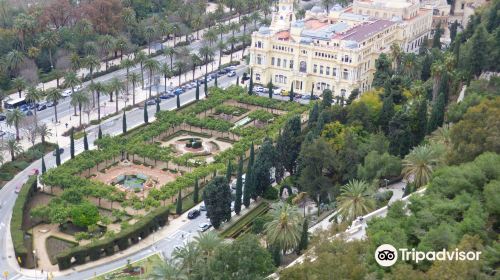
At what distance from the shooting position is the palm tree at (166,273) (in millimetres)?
55250

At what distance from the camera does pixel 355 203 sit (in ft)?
213

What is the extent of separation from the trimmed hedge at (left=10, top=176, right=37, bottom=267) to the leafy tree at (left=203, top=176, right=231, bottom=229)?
1843 cm

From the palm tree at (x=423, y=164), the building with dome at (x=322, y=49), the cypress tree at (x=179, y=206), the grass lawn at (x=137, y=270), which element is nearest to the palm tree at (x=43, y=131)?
the cypress tree at (x=179, y=206)

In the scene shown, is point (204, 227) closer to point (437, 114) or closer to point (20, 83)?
point (437, 114)

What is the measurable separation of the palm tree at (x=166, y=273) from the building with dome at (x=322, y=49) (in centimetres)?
5947

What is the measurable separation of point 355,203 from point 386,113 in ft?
76.3

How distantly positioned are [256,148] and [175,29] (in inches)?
2030

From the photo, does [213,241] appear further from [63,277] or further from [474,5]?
[474,5]

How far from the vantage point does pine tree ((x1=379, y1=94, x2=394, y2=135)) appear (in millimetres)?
85188

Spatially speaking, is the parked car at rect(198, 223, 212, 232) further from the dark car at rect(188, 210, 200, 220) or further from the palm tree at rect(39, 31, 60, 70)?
the palm tree at rect(39, 31, 60, 70)

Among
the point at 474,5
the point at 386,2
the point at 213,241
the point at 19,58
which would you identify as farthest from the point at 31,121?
the point at 474,5

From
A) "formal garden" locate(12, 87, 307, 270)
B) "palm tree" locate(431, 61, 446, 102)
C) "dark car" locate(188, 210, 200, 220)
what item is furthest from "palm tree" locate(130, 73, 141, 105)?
"palm tree" locate(431, 61, 446, 102)

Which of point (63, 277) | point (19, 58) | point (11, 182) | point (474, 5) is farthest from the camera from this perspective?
point (474, 5)

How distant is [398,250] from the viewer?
4800 centimetres
